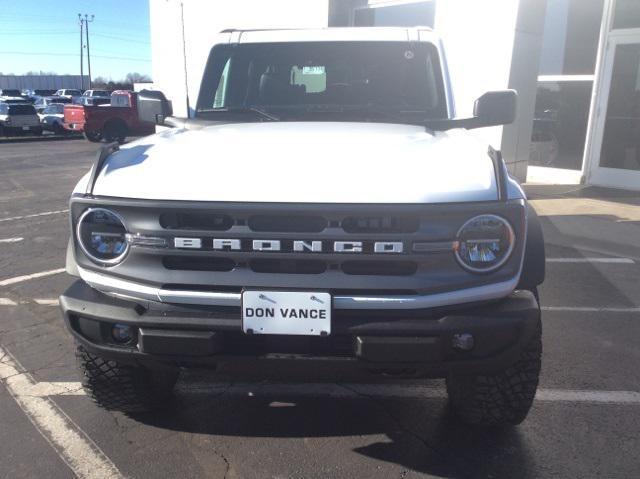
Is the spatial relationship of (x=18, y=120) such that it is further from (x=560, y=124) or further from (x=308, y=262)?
(x=308, y=262)

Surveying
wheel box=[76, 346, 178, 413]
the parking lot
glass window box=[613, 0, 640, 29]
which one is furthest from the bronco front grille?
glass window box=[613, 0, 640, 29]

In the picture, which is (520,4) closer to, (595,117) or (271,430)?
(595,117)

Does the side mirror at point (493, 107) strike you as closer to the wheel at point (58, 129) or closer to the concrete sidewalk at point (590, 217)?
the concrete sidewalk at point (590, 217)

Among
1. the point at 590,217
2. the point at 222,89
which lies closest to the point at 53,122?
the point at 590,217

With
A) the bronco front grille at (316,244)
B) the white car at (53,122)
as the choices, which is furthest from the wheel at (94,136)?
the bronco front grille at (316,244)

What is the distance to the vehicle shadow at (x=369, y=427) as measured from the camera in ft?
8.83

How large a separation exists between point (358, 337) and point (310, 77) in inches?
84.9

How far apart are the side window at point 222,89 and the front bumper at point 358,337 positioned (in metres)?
1.89

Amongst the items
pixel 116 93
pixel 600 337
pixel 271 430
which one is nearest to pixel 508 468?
pixel 271 430

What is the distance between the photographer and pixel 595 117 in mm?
10328

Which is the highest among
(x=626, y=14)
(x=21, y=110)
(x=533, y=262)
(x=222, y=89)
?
(x=626, y=14)

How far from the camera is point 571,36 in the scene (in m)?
Result: 10.5

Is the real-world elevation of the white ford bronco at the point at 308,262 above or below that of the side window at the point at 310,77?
below

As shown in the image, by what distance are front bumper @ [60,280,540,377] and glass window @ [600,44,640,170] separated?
917 cm
